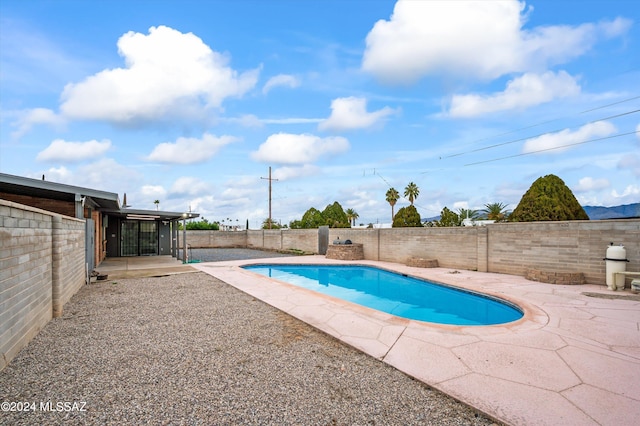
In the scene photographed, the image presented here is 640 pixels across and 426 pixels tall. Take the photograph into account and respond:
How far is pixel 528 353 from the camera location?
373 centimetres

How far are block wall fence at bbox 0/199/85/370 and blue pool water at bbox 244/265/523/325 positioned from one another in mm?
6589

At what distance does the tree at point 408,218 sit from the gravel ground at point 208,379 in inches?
854

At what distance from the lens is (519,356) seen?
364 centimetres

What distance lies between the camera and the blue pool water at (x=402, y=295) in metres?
6.76

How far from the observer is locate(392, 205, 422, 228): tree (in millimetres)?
25186

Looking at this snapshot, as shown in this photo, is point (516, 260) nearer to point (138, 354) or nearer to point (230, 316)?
point (230, 316)

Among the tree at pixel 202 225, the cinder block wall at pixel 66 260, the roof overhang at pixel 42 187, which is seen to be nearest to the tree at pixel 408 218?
the tree at pixel 202 225

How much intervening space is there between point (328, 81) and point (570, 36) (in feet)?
25.8

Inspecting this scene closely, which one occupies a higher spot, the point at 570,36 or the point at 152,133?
the point at 570,36

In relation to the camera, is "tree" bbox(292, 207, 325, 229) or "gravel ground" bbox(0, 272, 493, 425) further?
"tree" bbox(292, 207, 325, 229)

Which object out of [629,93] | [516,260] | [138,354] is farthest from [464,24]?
[138,354]

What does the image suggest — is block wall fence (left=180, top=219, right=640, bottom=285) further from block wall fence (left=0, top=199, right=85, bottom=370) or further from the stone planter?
block wall fence (left=0, top=199, right=85, bottom=370)

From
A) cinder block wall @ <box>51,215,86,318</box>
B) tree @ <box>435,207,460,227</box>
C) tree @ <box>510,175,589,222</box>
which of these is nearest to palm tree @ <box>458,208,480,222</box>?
tree @ <box>435,207,460,227</box>

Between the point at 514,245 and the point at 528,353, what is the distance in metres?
7.73
